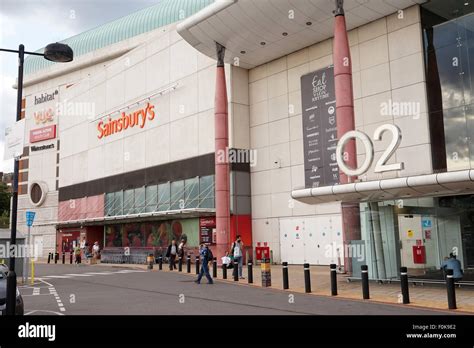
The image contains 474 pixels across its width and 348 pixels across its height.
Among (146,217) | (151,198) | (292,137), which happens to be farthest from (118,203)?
(292,137)

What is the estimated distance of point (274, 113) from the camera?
107 ft

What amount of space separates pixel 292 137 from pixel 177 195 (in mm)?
10784

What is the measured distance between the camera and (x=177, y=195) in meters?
37.0

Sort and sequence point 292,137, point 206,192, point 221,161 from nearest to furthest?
1. point 221,161
2. point 292,137
3. point 206,192

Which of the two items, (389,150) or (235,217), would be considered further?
(235,217)

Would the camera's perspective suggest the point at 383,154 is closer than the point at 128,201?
Yes

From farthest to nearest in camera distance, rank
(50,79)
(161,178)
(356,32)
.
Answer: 1. (50,79)
2. (161,178)
3. (356,32)

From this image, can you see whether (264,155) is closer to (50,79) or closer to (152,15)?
(152,15)

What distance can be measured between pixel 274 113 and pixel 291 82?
241 centimetres

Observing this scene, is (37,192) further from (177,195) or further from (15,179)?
(15,179)

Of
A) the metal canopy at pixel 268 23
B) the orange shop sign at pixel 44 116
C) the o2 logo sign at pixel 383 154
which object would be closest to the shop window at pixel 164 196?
the metal canopy at pixel 268 23

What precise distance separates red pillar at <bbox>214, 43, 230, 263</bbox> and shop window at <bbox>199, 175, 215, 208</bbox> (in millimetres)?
3380

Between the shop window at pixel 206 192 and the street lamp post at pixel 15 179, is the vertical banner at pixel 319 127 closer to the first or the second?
the shop window at pixel 206 192
